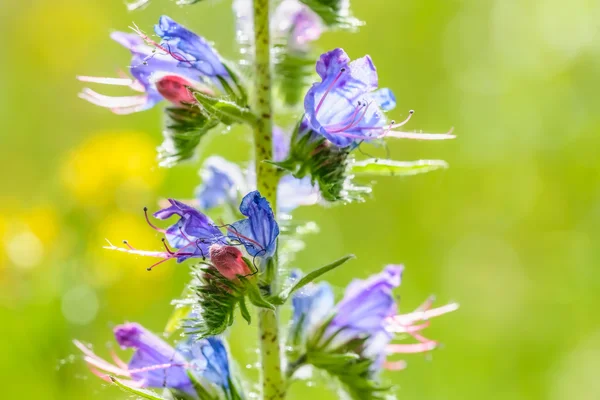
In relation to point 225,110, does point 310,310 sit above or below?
below

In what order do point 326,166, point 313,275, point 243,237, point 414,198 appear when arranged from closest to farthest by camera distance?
point 313,275
point 243,237
point 326,166
point 414,198

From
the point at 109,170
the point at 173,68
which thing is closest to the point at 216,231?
the point at 173,68

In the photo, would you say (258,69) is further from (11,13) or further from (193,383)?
(11,13)

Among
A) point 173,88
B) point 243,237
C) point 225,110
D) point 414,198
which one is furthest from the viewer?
point 414,198

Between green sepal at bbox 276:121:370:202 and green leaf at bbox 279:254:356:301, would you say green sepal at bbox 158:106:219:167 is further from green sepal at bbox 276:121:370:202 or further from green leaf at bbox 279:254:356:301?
green leaf at bbox 279:254:356:301

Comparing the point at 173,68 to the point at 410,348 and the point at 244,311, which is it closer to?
the point at 244,311

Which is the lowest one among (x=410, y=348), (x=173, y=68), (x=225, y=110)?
(x=410, y=348)

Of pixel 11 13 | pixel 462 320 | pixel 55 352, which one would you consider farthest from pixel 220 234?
pixel 11 13
